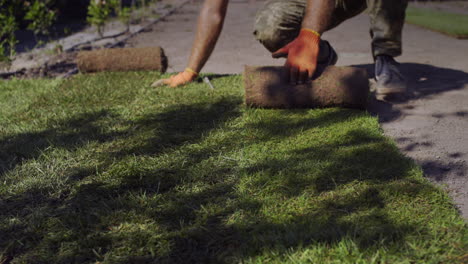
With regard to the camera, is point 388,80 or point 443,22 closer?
point 388,80

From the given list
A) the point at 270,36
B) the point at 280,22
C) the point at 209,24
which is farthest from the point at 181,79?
the point at 280,22

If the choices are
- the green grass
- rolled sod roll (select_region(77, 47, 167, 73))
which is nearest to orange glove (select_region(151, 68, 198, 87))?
rolled sod roll (select_region(77, 47, 167, 73))

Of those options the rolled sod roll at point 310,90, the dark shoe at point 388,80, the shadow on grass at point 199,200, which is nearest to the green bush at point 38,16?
the shadow on grass at point 199,200

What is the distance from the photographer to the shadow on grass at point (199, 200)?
1.68m

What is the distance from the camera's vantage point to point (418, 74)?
430 centimetres

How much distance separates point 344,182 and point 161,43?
526 centimetres

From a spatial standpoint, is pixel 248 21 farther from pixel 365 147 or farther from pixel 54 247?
pixel 54 247

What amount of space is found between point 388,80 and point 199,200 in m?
2.20

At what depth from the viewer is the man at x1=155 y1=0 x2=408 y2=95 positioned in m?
3.20

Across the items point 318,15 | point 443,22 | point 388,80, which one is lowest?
point 443,22

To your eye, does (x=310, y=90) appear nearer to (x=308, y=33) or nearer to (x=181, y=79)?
(x=308, y=33)

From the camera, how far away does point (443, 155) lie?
2.48 m

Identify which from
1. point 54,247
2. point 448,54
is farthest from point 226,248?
point 448,54

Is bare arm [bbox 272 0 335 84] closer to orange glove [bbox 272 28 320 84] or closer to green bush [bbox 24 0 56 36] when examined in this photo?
orange glove [bbox 272 28 320 84]
